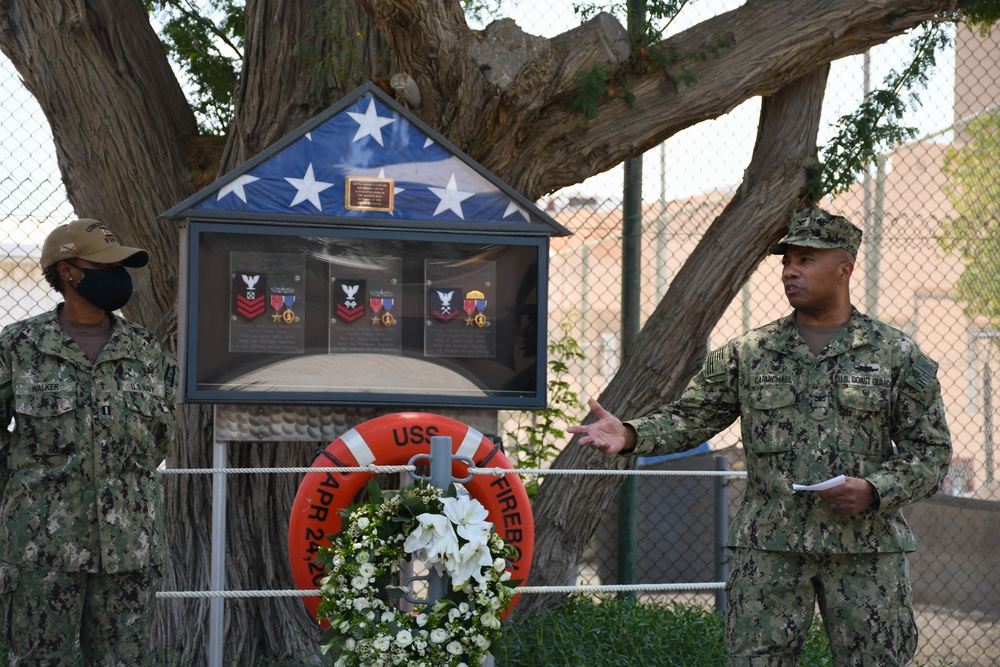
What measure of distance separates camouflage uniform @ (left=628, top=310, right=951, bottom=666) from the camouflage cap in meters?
0.21

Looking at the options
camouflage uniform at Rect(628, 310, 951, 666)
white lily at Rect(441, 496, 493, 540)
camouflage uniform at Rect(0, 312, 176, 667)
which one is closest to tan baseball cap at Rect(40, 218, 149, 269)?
camouflage uniform at Rect(0, 312, 176, 667)

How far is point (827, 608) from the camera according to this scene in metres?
2.79

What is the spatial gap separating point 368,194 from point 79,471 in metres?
1.39

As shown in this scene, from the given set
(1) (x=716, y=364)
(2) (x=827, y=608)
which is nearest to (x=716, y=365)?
(1) (x=716, y=364)

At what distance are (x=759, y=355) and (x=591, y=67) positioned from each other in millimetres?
1841

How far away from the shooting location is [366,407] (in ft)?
12.9

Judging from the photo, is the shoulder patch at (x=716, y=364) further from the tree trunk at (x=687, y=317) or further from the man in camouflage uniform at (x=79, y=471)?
the tree trunk at (x=687, y=317)

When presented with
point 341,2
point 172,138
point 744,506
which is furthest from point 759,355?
point 172,138

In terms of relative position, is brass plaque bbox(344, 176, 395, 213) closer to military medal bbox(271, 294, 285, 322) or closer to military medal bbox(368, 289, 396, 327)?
military medal bbox(368, 289, 396, 327)

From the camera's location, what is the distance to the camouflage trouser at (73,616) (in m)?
2.89

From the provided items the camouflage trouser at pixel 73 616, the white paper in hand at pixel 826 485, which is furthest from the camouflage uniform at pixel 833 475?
the camouflage trouser at pixel 73 616

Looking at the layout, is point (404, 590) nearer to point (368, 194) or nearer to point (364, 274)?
point (364, 274)

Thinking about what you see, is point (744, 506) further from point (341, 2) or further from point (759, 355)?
point (341, 2)

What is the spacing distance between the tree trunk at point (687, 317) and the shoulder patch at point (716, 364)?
69.6 inches
